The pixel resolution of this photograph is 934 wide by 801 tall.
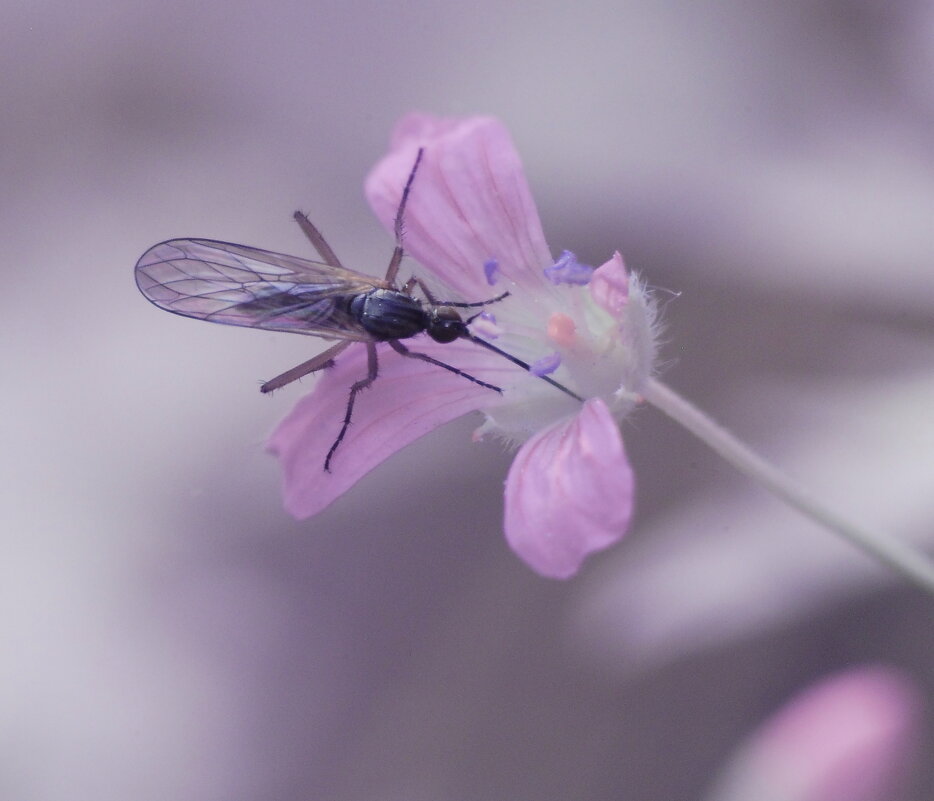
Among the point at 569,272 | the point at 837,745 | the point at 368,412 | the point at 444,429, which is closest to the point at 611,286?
the point at 569,272

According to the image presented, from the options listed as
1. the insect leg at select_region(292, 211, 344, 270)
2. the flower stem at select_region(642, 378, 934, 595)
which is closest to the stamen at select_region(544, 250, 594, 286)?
the flower stem at select_region(642, 378, 934, 595)

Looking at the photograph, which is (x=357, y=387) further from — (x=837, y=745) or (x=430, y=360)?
(x=837, y=745)

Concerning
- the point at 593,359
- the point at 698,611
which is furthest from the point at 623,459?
the point at 698,611

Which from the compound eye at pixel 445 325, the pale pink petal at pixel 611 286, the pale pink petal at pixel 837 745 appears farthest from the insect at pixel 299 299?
the pale pink petal at pixel 837 745

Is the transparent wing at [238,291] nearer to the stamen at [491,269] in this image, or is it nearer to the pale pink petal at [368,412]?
the pale pink petal at [368,412]

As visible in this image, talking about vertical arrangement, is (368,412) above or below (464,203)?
below

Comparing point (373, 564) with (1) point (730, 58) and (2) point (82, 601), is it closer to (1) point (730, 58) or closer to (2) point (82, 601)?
(2) point (82, 601)
